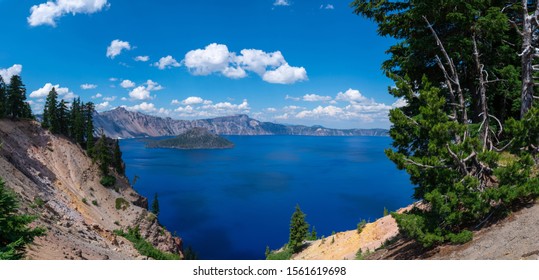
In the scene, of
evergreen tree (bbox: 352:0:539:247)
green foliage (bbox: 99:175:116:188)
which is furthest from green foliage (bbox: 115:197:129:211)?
evergreen tree (bbox: 352:0:539:247)

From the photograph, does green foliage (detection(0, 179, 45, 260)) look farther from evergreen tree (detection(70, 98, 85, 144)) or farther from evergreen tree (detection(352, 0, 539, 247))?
evergreen tree (detection(70, 98, 85, 144))

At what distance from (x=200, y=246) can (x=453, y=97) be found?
66.3m

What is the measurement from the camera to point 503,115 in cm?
1816

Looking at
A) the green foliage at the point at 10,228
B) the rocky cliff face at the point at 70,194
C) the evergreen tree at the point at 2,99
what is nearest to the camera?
the green foliage at the point at 10,228

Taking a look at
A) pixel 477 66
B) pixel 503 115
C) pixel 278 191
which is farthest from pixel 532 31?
pixel 278 191

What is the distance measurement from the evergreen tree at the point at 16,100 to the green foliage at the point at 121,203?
2440cm

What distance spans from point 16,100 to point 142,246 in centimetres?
3817

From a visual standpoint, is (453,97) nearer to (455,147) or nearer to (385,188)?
(455,147)

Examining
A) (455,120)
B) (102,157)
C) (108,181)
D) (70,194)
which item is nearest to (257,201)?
(108,181)

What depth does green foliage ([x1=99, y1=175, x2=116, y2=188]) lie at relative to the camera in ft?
192

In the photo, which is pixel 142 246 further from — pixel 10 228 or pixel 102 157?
pixel 10 228

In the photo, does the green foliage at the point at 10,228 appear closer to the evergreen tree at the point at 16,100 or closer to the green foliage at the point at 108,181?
the green foliage at the point at 108,181

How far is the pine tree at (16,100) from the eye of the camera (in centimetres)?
5666

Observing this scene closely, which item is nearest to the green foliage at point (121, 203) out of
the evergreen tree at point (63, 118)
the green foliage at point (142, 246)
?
the green foliage at point (142, 246)
